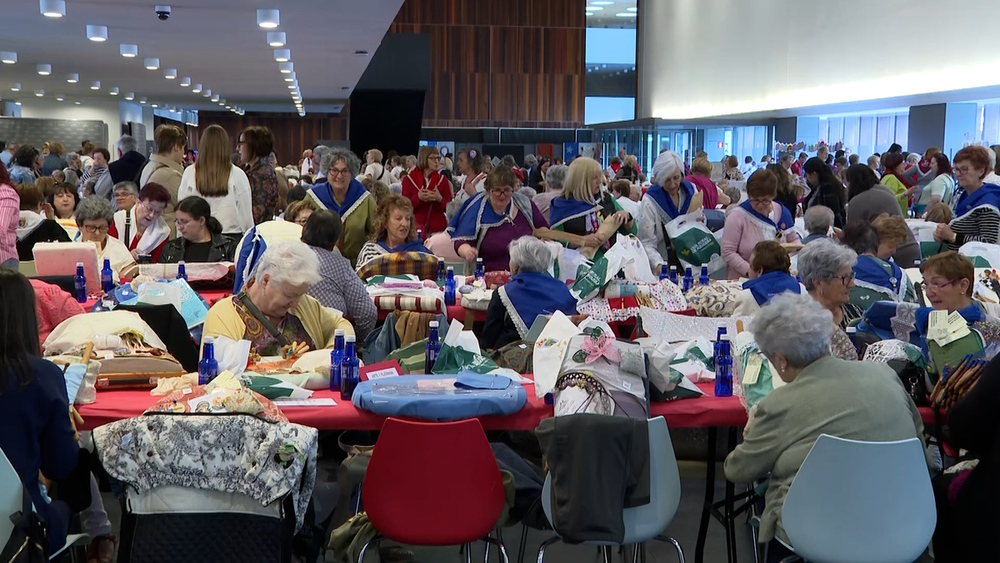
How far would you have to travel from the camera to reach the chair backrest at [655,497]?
3.21 meters

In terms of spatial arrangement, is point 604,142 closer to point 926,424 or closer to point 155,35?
point 155,35

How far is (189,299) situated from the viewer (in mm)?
4883

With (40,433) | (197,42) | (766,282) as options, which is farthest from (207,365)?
(197,42)

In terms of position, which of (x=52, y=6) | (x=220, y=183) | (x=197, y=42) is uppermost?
(x=197, y=42)

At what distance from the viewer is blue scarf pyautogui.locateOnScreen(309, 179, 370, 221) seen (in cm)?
745

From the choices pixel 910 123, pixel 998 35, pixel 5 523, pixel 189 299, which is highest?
pixel 998 35

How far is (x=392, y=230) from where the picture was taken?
250 inches

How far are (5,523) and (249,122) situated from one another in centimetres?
3566

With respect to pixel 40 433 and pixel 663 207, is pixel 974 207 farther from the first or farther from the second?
pixel 40 433

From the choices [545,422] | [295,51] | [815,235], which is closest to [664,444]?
[545,422]

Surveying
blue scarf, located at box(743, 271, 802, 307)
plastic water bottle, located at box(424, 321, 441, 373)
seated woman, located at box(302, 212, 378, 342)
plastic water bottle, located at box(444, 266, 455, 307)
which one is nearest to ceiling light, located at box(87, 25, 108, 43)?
plastic water bottle, located at box(444, 266, 455, 307)

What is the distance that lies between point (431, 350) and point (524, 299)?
877 mm

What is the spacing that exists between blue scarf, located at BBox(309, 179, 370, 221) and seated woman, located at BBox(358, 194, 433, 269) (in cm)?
106

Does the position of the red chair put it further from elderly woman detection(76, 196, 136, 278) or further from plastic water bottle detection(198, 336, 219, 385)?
elderly woman detection(76, 196, 136, 278)
